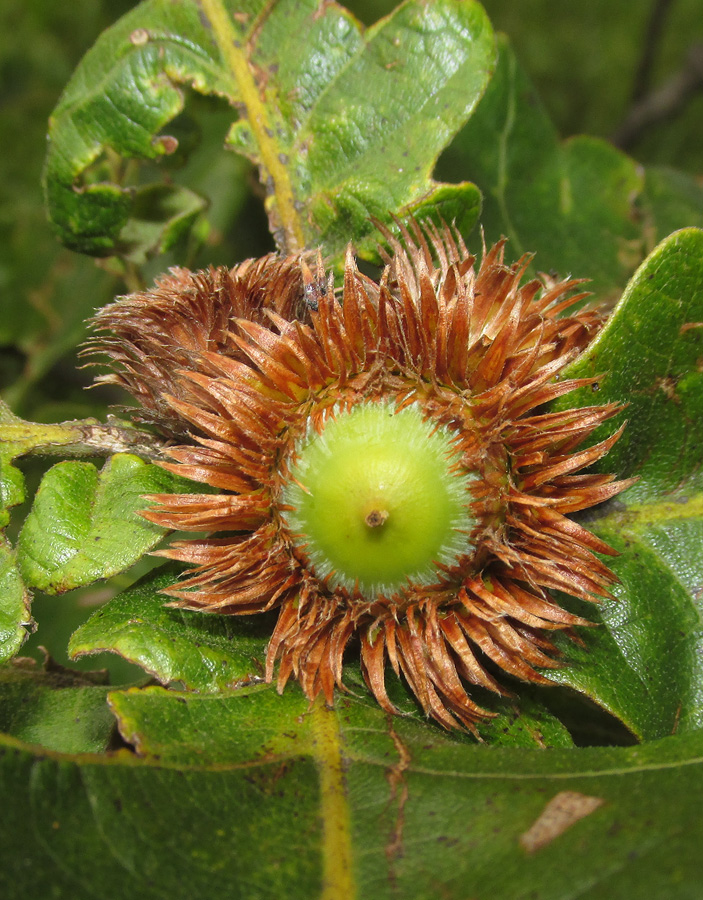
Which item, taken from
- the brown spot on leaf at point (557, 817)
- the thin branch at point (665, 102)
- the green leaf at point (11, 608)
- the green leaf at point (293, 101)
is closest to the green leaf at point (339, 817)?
the brown spot on leaf at point (557, 817)

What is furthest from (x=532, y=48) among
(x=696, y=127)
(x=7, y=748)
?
(x=7, y=748)

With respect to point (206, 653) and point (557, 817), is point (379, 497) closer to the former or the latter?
point (206, 653)

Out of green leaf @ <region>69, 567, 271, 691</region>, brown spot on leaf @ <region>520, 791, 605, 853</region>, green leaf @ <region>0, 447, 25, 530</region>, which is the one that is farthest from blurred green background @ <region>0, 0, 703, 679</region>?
brown spot on leaf @ <region>520, 791, 605, 853</region>

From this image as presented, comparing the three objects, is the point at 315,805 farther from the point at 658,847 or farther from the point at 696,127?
the point at 696,127

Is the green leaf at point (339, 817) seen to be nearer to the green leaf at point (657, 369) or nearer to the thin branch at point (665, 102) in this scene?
the green leaf at point (657, 369)

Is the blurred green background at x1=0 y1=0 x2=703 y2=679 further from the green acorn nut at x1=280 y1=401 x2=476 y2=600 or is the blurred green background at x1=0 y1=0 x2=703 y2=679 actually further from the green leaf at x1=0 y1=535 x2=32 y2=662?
the green acorn nut at x1=280 y1=401 x2=476 y2=600

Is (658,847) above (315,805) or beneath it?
beneath

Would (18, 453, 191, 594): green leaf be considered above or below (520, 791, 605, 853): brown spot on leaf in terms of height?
above
